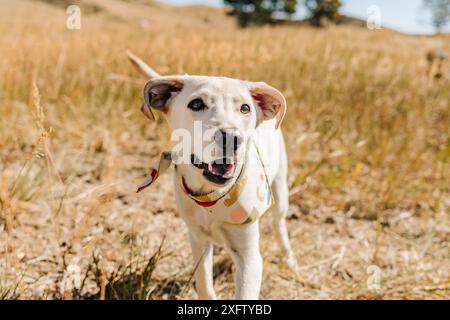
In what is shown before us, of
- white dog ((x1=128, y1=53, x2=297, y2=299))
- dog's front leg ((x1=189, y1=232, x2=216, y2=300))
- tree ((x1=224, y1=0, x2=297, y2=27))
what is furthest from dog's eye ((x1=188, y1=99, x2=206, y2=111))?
tree ((x1=224, y1=0, x2=297, y2=27))

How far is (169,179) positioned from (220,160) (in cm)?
222

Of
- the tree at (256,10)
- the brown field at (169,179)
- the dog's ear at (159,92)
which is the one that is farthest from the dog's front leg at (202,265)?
the tree at (256,10)

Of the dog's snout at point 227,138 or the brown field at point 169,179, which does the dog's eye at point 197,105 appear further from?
the brown field at point 169,179

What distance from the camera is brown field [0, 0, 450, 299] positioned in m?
2.54

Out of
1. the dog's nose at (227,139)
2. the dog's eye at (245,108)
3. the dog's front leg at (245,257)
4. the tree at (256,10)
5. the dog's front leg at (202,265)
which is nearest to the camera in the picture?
the dog's nose at (227,139)

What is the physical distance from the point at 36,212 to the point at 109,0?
164ft

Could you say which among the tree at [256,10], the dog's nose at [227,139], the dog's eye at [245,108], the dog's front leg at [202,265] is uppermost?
the tree at [256,10]

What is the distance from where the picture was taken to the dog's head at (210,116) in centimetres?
169

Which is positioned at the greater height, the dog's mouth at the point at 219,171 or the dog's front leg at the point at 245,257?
the dog's mouth at the point at 219,171

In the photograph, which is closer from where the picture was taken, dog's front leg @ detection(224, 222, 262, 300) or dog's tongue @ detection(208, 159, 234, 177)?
dog's tongue @ detection(208, 159, 234, 177)

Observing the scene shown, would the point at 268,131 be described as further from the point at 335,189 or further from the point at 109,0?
the point at 109,0

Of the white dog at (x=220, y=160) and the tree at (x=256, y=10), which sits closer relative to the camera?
the white dog at (x=220, y=160)

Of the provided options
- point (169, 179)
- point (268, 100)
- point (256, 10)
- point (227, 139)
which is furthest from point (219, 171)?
point (256, 10)

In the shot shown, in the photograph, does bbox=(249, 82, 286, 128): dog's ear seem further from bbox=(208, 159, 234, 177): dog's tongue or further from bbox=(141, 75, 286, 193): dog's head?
bbox=(208, 159, 234, 177): dog's tongue
